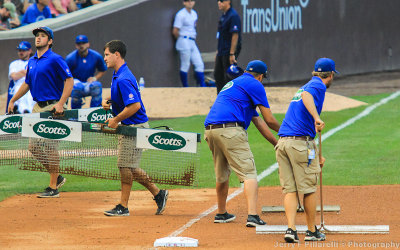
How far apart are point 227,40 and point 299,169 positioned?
7967 mm

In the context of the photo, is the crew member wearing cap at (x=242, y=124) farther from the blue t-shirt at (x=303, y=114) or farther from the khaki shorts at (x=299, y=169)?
the khaki shorts at (x=299, y=169)

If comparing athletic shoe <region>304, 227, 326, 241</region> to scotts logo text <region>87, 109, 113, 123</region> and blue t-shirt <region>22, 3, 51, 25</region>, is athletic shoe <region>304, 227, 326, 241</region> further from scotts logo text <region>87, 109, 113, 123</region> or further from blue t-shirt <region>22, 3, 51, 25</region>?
blue t-shirt <region>22, 3, 51, 25</region>

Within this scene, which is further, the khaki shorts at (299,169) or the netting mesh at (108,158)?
the netting mesh at (108,158)

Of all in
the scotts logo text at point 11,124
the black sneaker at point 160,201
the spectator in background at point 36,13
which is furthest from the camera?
the spectator in background at point 36,13

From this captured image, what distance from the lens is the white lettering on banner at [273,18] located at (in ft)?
81.6

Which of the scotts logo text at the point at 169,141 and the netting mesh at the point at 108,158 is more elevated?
the scotts logo text at the point at 169,141

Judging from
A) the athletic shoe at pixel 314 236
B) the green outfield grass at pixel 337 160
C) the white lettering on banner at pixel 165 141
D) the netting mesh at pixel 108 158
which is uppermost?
the white lettering on banner at pixel 165 141

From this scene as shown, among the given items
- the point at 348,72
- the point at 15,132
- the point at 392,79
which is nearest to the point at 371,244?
the point at 15,132

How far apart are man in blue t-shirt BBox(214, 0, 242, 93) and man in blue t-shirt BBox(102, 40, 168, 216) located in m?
6.07

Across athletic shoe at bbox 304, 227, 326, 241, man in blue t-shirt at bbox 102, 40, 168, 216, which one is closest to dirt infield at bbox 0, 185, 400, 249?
athletic shoe at bbox 304, 227, 326, 241

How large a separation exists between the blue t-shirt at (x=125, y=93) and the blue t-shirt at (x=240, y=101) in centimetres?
88

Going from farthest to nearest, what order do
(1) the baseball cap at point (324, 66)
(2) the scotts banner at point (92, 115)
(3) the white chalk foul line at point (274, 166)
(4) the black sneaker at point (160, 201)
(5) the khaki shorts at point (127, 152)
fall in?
(2) the scotts banner at point (92, 115)
(4) the black sneaker at point (160, 201)
(5) the khaki shorts at point (127, 152)
(3) the white chalk foul line at point (274, 166)
(1) the baseball cap at point (324, 66)

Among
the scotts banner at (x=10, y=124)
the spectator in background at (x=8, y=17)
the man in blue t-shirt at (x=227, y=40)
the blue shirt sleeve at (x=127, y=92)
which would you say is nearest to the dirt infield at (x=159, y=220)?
the scotts banner at (x=10, y=124)

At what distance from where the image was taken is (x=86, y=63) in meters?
15.3
